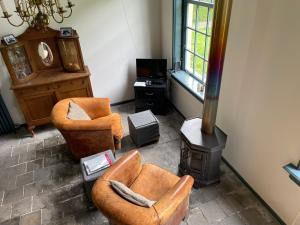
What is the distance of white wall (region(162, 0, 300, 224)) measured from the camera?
1930 mm

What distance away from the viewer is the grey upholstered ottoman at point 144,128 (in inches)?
129

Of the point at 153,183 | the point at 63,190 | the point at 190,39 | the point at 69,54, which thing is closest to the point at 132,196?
the point at 153,183

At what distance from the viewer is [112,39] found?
3914mm

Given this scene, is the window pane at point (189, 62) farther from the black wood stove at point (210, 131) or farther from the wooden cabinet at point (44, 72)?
the wooden cabinet at point (44, 72)

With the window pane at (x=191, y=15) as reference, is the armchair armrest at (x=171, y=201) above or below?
below

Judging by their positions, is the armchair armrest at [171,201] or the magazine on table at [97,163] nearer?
the armchair armrest at [171,201]

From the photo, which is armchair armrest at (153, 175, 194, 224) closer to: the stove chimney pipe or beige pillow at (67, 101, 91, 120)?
the stove chimney pipe

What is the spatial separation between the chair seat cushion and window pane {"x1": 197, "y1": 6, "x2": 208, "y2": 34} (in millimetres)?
2018

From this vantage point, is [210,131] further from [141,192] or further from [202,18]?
[202,18]

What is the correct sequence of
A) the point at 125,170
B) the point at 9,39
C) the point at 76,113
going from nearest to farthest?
the point at 125,170 → the point at 76,113 → the point at 9,39

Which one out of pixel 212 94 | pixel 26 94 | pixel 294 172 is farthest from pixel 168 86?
pixel 294 172

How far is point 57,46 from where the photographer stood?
3621 mm

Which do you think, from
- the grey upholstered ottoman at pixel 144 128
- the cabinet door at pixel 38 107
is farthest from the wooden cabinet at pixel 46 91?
the grey upholstered ottoman at pixel 144 128

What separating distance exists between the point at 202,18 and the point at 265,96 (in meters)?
1.55
